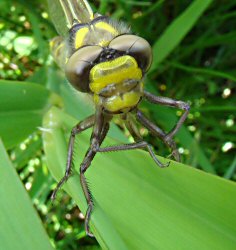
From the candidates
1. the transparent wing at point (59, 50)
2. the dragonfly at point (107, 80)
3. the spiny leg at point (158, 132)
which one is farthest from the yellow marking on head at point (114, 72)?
the transparent wing at point (59, 50)

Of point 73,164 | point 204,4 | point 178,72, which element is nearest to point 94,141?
point 73,164

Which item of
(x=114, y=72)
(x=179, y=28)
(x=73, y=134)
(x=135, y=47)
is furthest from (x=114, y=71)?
(x=179, y=28)

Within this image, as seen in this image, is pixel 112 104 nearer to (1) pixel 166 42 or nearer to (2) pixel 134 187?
(2) pixel 134 187

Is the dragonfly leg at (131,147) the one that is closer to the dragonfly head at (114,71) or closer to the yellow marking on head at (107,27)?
the dragonfly head at (114,71)

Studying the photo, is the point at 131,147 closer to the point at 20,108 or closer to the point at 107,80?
the point at 107,80

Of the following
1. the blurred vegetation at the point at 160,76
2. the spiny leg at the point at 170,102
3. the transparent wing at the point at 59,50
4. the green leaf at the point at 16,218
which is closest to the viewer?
the green leaf at the point at 16,218

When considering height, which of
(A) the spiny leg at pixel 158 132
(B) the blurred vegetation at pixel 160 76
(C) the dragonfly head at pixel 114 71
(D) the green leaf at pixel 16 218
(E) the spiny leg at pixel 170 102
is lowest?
(B) the blurred vegetation at pixel 160 76
